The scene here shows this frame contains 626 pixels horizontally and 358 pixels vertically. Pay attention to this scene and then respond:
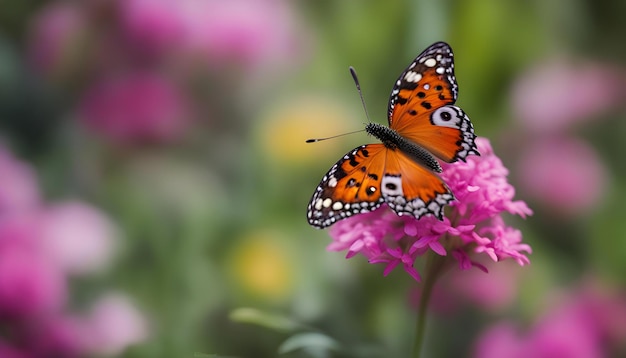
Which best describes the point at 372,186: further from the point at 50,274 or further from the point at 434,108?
the point at 50,274

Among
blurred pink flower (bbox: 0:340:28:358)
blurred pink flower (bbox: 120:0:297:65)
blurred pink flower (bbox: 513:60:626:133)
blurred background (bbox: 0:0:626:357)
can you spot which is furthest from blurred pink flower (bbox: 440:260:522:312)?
blurred pink flower (bbox: 0:340:28:358)

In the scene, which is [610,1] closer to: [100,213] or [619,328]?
[619,328]

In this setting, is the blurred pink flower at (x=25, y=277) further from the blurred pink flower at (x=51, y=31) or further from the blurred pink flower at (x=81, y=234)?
the blurred pink flower at (x=51, y=31)

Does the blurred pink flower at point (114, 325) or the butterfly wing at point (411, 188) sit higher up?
the butterfly wing at point (411, 188)

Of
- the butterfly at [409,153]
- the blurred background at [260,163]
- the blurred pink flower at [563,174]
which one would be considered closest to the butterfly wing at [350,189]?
the butterfly at [409,153]

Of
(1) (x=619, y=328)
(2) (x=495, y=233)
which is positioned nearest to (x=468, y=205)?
(2) (x=495, y=233)

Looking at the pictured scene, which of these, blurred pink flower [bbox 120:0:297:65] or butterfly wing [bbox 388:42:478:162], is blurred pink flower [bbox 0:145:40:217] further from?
butterfly wing [bbox 388:42:478:162]

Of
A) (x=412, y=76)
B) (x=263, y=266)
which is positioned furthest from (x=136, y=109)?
(x=412, y=76)
